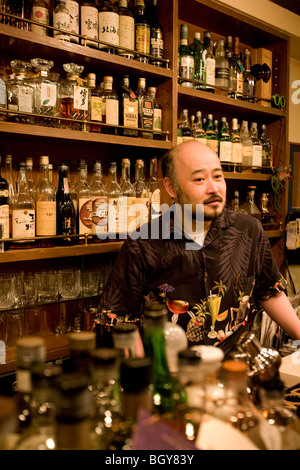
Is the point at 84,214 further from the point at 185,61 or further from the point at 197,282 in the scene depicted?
the point at 185,61

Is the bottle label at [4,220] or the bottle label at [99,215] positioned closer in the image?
the bottle label at [4,220]

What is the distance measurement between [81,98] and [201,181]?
64 centimetres

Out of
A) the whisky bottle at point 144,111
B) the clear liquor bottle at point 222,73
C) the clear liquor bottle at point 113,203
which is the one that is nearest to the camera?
the clear liquor bottle at point 113,203

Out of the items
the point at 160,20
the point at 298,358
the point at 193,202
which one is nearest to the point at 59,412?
the point at 298,358

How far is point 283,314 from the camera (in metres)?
1.56

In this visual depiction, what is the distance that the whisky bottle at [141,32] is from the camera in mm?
2061

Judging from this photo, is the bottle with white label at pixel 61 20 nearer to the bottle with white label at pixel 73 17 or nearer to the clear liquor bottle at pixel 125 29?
the bottle with white label at pixel 73 17

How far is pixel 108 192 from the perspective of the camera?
7.00 feet

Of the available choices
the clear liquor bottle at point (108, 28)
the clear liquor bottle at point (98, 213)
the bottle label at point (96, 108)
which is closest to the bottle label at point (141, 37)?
the clear liquor bottle at point (108, 28)

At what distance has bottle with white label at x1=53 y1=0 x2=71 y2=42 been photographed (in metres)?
1.75

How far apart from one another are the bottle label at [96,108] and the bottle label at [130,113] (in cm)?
14

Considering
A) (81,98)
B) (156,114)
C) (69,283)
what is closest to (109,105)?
(81,98)

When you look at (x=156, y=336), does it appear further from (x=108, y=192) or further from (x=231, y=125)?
(x=231, y=125)

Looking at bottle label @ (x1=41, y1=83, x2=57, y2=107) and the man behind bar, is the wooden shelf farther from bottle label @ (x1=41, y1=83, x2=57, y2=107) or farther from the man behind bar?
bottle label @ (x1=41, y1=83, x2=57, y2=107)
